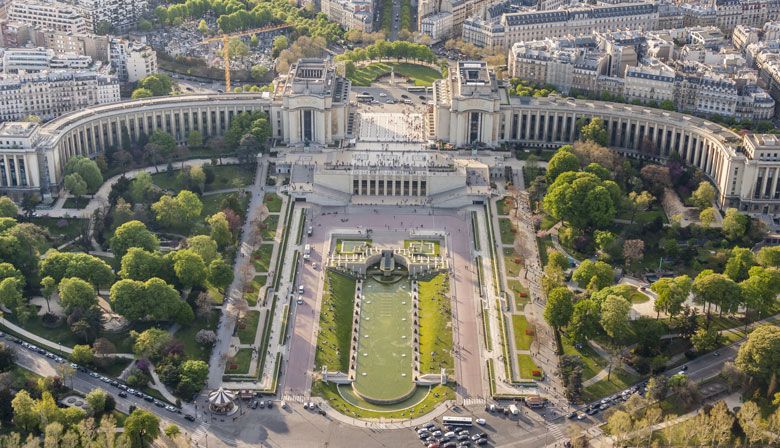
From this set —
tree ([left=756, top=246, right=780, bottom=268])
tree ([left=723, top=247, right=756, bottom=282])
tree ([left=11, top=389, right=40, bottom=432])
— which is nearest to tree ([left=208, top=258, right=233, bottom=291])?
tree ([left=11, top=389, right=40, bottom=432])

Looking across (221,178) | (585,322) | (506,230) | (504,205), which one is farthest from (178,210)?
(585,322)

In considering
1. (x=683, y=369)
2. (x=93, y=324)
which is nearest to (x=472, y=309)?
(x=683, y=369)

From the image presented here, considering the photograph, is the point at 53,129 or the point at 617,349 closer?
the point at 617,349

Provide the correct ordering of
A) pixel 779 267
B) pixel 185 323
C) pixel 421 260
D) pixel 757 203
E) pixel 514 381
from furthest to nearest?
pixel 757 203 → pixel 421 260 → pixel 779 267 → pixel 185 323 → pixel 514 381

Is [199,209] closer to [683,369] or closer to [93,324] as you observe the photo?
[93,324]

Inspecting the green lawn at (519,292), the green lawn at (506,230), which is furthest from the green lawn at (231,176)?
the green lawn at (519,292)

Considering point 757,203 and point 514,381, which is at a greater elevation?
point 757,203

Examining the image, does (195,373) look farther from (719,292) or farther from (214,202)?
(719,292)
